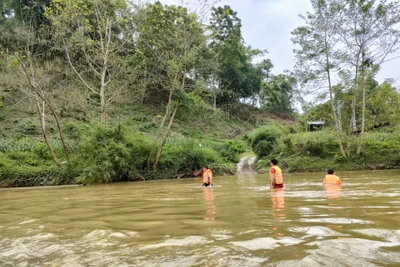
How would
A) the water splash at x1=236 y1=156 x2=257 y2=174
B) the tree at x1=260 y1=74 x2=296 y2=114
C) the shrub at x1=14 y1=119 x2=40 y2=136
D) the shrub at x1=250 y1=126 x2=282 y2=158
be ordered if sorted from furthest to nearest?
the tree at x1=260 y1=74 x2=296 y2=114, the shrub at x1=250 y1=126 x2=282 y2=158, the shrub at x1=14 y1=119 x2=40 y2=136, the water splash at x1=236 y1=156 x2=257 y2=174

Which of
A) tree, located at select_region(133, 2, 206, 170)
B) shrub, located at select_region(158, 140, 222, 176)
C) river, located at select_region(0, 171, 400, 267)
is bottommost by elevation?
river, located at select_region(0, 171, 400, 267)

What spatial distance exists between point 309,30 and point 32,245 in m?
24.6

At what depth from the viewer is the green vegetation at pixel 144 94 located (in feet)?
63.6

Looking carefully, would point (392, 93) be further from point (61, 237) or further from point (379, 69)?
point (61, 237)

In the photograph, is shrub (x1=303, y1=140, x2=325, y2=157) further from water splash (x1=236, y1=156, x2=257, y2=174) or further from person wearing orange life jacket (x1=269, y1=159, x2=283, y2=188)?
person wearing orange life jacket (x1=269, y1=159, x2=283, y2=188)

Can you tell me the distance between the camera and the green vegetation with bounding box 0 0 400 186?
19.4 meters

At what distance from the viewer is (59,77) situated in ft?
99.7

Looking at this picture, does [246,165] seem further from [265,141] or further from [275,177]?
[275,177]

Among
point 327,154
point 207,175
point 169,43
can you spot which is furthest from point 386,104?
point 207,175

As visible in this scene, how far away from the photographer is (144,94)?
26.0 m

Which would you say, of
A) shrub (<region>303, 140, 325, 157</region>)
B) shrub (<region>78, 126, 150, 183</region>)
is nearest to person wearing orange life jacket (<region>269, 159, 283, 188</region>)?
shrub (<region>78, 126, 150, 183</region>)

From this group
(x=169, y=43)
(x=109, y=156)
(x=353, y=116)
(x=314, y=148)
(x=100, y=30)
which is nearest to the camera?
(x=109, y=156)

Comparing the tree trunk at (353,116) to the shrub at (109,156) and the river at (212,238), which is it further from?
the river at (212,238)

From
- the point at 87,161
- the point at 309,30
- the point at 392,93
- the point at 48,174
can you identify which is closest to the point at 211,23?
the point at 309,30
